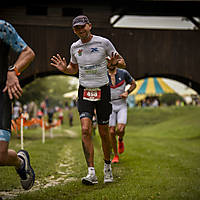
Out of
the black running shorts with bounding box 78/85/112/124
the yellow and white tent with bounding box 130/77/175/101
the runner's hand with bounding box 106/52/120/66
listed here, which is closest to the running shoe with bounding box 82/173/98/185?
the black running shorts with bounding box 78/85/112/124

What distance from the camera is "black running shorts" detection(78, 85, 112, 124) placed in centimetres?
566

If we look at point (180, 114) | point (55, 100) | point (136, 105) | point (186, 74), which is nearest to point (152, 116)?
point (180, 114)

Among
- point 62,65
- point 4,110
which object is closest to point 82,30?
point 62,65

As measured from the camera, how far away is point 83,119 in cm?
558

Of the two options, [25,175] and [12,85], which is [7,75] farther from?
[25,175]

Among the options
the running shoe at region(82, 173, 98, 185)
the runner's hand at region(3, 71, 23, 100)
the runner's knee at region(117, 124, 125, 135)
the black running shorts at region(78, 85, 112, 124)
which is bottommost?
the running shoe at region(82, 173, 98, 185)

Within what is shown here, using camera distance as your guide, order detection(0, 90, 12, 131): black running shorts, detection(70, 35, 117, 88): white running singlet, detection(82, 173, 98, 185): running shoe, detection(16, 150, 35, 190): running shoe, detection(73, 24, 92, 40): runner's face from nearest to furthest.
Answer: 1. detection(0, 90, 12, 131): black running shorts
2. detection(16, 150, 35, 190): running shoe
3. detection(82, 173, 98, 185): running shoe
4. detection(73, 24, 92, 40): runner's face
5. detection(70, 35, 117, 88): white running singlet

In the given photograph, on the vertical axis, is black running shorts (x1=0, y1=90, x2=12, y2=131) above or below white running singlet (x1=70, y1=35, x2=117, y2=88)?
below

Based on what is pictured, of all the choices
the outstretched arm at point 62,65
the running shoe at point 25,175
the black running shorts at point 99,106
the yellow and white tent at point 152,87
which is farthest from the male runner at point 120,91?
the yellow and white tent at point 152,87

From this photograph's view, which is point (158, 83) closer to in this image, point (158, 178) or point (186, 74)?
point (186, 74)

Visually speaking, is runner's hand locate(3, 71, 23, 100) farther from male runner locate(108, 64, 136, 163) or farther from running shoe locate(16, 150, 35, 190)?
male runner locate(108, 64, 136, 163)

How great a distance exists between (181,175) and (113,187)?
1.97m

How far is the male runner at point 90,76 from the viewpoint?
5539 millimetres

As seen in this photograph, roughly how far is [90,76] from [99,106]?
20.1 inches
